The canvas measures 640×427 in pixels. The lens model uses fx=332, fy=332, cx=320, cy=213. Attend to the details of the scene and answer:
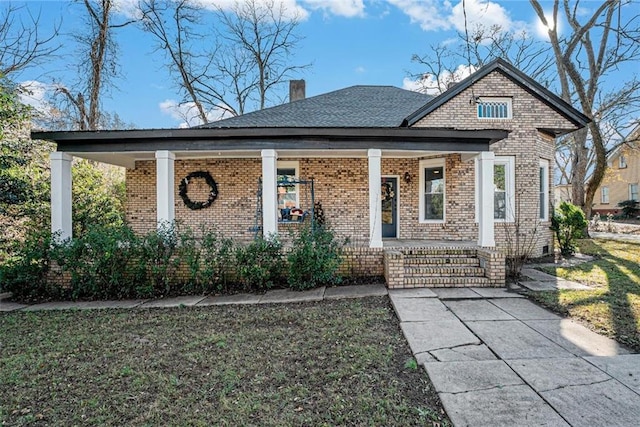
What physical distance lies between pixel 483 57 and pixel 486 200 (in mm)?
13083

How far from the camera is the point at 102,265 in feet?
20.7

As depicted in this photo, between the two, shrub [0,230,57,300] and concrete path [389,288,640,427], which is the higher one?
shrub [0,230,57,300]

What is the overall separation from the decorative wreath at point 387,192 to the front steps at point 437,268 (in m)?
2.94

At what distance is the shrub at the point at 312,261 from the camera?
249 inches

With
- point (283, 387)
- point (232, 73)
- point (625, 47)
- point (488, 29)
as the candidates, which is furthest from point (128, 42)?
point (625, 47)

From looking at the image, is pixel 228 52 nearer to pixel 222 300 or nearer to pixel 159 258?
pixel 159 258

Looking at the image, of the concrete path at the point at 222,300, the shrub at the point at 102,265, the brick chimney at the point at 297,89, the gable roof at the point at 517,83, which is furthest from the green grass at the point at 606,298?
the brick chimney at the point at 297,89

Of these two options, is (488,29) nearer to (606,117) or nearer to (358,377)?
(606,117)

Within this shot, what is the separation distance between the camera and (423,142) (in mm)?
7449

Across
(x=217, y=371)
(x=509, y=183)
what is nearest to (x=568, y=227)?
(x=509, y=183)

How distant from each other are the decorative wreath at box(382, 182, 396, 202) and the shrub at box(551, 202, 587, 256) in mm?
5052

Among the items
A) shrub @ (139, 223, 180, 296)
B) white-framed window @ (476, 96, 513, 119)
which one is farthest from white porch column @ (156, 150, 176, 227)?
white-framed window @ (476, 96, 513, 119)

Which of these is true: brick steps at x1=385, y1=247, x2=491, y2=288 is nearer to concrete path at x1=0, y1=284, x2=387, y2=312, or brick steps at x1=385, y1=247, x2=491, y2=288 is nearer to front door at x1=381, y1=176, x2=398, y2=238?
concrete path at x1=0, y1=284, x2=387, y2=312

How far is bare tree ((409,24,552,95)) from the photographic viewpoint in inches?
634
